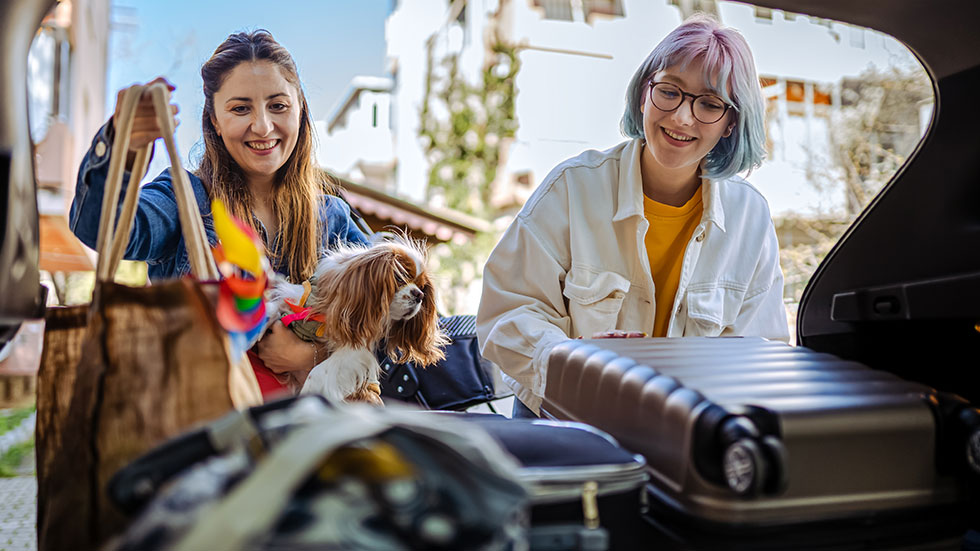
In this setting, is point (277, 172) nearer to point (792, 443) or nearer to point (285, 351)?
point (285, 351)

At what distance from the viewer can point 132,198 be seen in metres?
1.07

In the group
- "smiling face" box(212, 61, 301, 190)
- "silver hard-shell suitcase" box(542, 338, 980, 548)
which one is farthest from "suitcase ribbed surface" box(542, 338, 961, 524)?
"smiling face" box(212, 61, 301, 190)

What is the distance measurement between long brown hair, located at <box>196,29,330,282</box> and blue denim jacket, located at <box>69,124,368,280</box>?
1.8 inches

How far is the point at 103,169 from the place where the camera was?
125cm

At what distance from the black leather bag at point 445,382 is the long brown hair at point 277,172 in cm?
48

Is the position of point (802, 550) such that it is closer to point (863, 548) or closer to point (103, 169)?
point (863, 548)

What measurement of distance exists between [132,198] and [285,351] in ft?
3.61

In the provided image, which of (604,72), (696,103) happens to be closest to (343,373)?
(696,103)

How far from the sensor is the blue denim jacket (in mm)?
1271

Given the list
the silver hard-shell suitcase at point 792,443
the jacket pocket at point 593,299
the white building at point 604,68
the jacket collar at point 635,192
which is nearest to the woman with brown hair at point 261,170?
the jacket pocket at point 593,299

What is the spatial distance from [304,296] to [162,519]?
1.60 m

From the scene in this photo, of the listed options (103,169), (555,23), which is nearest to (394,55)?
(555,23)

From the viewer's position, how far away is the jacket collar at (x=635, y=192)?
212 centimetres

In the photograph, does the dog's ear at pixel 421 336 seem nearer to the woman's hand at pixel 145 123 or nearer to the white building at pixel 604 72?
the woman's hand at pixel 145 123
